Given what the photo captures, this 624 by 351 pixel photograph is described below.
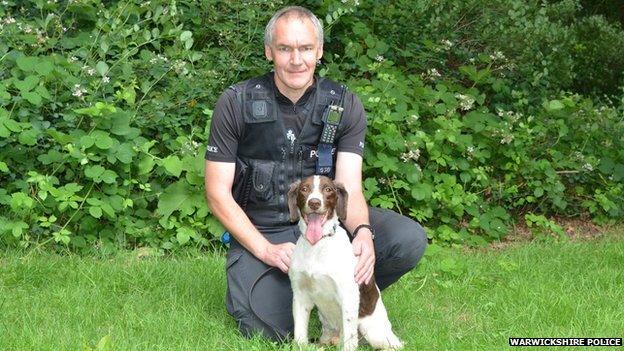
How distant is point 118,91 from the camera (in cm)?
694

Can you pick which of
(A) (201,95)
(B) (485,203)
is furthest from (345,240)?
(B) (485,203)

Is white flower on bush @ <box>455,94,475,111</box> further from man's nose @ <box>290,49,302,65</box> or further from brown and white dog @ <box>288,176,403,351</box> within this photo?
brown and white dog @ <box>288,176,403,351</box>

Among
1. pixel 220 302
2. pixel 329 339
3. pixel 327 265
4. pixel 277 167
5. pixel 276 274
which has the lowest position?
pixel 220 302

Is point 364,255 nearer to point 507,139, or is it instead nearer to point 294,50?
point 294,50

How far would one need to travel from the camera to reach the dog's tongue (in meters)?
4.43

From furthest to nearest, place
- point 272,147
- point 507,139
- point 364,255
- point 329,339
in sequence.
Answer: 1. point 507,139
2. point 272,147
3. point 329,339
4. point 364,255

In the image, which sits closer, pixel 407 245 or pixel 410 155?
pixel 407 245

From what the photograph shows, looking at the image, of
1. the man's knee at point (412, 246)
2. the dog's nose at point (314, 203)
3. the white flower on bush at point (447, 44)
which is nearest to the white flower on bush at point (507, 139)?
the white flower on bush at point (447, 44)

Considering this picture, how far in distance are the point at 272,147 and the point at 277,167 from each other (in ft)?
0.40

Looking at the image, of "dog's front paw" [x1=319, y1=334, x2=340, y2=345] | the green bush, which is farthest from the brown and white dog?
the green bush

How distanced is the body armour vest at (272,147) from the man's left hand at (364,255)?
60 centimetres

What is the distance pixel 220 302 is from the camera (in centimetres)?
555

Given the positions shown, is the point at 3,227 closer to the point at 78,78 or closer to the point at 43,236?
the point at 43,236

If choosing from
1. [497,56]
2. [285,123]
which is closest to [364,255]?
[285,123]
